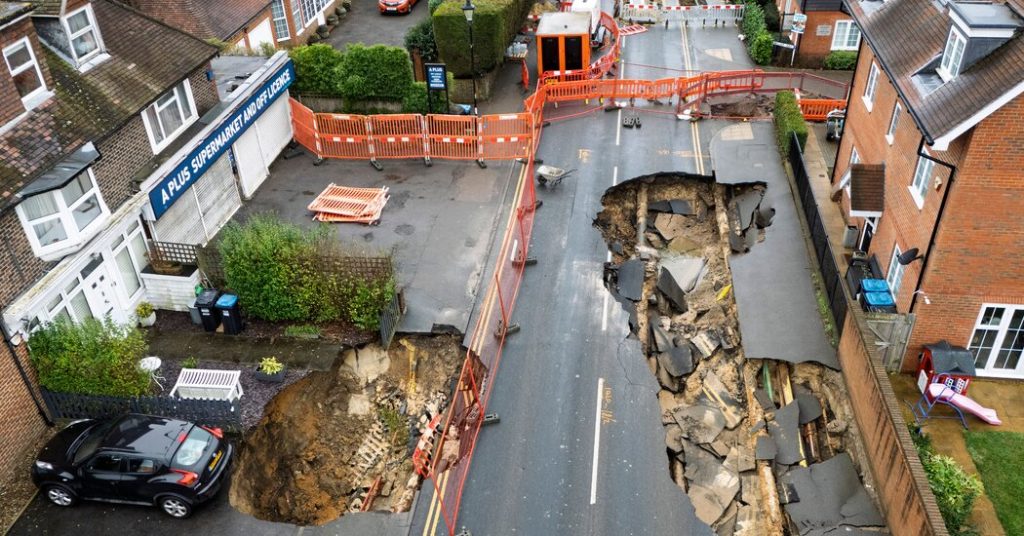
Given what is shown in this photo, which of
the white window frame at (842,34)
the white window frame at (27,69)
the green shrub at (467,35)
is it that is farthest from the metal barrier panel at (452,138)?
the white window frame at (842,34)

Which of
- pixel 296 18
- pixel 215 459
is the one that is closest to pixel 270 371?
pixel 215 459

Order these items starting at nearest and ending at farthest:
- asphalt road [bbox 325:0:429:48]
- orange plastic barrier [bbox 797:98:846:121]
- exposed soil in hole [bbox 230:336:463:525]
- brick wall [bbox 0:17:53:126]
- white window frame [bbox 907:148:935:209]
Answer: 1. brick wall [bbox 0:17:53:126]
2. exposed soil in hole [bbox 230:336:463:525]
3. white window frame [bbox 907:148:935:209]
4. orange plastic barrier [bbox 797:98:846:121]
5. asphalt road [bbox 325:0:429:48]

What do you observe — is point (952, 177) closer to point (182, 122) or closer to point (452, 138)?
point (452, 138)

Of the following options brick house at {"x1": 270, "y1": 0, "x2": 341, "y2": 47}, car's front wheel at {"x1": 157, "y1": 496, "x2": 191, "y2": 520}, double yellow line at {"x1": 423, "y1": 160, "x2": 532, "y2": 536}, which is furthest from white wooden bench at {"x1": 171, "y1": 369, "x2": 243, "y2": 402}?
brick house at {"x1": 270, "y1": 0, "x2": 341, "y2": 47}

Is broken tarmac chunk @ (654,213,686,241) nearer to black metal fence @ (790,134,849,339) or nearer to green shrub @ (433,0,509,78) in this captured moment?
black metal fence @ (790,134,849,339)

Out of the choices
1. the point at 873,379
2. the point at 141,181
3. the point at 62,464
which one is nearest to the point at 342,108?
the point at 141,181
